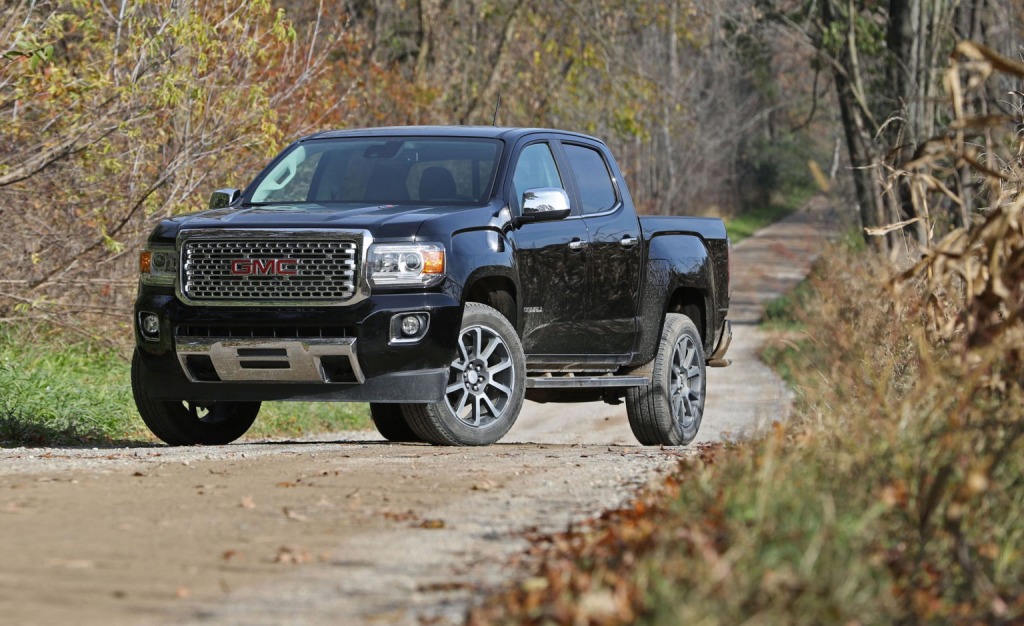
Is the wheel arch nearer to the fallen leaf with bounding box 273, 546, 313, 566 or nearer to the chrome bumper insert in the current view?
the chrome bumper insert

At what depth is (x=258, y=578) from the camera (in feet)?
17.9

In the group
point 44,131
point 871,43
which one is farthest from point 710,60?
point 44,131

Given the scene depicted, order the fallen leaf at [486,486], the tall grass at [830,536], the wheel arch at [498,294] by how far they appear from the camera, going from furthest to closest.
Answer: the wheel arch at [498,294], the fallen leaf at [486,486], the tall grass at [830,536]

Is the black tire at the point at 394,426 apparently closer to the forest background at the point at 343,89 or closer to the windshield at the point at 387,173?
the windshield at the point at 387,173

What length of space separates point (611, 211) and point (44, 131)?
201 inches

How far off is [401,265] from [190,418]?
2.18m

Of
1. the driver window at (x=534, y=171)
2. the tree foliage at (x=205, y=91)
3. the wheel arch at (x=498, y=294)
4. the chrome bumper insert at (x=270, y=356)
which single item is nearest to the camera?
the chrome bumper insert at (x=270, y=356)

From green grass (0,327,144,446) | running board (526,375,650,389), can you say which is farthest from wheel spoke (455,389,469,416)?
green grass (0,327,144,446)

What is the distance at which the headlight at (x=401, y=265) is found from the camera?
9.02 metres

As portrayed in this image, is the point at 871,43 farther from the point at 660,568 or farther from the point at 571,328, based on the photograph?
the point at 660,568

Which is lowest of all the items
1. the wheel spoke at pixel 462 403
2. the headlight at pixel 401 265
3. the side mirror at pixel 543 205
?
the wheel spoke at pixel 462 403

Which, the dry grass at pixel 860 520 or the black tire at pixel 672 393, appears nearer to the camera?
the dry grass at pixel 860 520

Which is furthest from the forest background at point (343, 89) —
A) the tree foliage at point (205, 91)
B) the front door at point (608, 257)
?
the front door at point (608, 257)

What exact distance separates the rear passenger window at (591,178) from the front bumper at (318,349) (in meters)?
2.10
